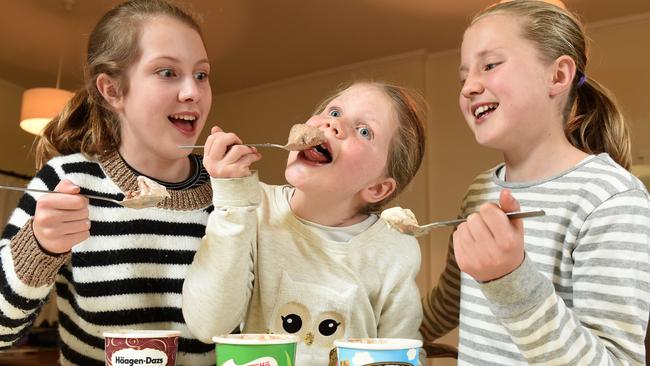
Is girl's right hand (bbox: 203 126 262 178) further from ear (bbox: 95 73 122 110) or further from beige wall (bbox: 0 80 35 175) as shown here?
beige wall (bbox: 0 80 35 175)

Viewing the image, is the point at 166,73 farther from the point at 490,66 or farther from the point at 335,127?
the point at 490,66

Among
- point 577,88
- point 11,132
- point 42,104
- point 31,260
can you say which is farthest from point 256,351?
point 11,132

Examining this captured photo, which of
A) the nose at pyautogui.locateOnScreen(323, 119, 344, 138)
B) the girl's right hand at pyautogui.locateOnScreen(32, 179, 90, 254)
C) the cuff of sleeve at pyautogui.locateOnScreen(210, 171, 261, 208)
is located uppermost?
the nose at pyautogui.locateOnScreen(323, 119, 344, 138)

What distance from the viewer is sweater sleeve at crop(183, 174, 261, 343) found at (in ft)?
3.19

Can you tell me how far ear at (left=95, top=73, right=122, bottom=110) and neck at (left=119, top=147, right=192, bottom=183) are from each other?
0.10 metres

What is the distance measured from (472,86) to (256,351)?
62cm

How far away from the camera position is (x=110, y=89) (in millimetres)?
1250

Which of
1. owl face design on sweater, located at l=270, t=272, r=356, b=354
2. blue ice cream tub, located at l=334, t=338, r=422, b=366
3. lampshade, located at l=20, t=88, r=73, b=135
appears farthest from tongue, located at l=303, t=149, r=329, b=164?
lampshade, located at l=20, t=88, r=73, b=135

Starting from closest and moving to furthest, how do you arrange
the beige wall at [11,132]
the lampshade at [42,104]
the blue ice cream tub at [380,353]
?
the blue ice cream tub at [380,353]
the lampshade at [42,104]
the beige wall at [11,132]

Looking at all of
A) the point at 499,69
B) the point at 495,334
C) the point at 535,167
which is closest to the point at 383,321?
the point at 495,334

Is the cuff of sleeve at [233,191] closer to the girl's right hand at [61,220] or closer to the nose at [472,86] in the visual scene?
the girl's right hand at [61,220]

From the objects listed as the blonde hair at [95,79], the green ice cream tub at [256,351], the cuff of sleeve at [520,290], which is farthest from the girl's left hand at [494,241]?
the blonde hair at [95,79]

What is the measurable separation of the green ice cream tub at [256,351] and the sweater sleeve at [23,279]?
36 centimetres

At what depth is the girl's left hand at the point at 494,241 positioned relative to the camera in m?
0.76
